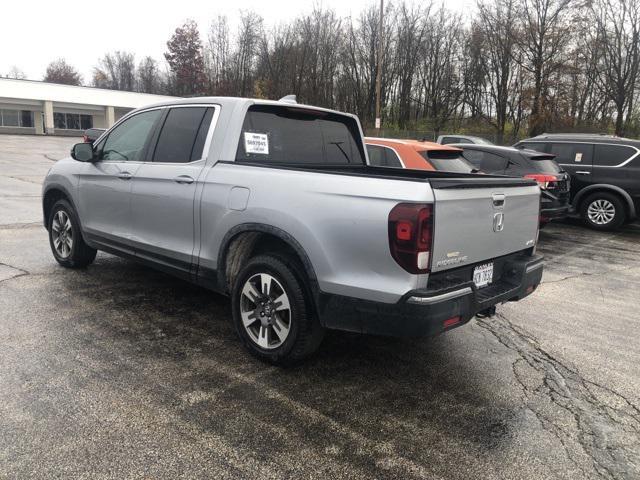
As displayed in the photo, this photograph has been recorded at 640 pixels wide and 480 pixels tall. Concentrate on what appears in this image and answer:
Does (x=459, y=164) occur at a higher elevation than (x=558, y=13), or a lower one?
lower

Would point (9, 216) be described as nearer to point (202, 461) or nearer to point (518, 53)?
point (202, 461)

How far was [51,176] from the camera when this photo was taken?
5.78 m

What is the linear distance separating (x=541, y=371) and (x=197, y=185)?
9.81 feet

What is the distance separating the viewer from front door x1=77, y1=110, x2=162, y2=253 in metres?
4.75

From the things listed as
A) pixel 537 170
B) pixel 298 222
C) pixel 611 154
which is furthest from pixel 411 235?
pixel 611 154

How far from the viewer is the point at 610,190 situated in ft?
34.4

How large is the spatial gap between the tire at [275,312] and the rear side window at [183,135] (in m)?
1.21

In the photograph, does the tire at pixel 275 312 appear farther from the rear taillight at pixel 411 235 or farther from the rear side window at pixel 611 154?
the rear side window at pixel 611 154

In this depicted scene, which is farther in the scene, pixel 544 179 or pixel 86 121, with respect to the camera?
pixel 86 121

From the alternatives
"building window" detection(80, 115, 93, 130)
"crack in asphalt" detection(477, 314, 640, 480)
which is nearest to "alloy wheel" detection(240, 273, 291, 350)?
"crack in asphalt" detection(477, 314, 640, 480)

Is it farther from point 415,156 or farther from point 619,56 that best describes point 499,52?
point 415,156

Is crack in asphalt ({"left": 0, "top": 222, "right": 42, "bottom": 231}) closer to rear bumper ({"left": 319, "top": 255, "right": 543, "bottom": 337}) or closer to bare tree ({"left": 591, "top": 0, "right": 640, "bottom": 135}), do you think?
rear bumper ({"left": 319, "top": 255, "right": 543, "bottom": 337})

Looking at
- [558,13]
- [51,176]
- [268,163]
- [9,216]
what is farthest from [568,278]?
[558,13]

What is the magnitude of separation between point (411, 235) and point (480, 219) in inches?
25.9
